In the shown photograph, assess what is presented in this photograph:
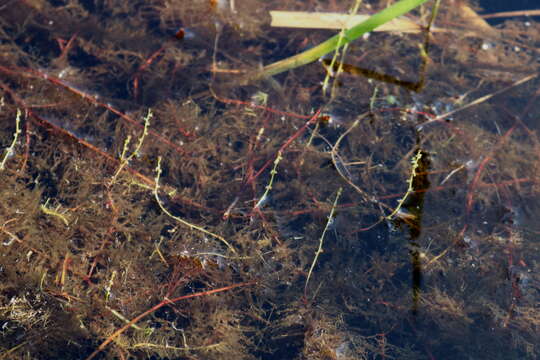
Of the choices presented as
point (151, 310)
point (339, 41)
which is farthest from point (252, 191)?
point (339, 41)

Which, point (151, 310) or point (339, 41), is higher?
point (339, 41)

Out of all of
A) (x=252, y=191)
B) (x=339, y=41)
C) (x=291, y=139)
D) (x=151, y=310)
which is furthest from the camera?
(x=291, y=139)

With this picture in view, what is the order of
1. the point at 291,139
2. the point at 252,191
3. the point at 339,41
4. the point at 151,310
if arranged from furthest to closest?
the point at 291,139
the point at 252,191
the point at 339,41
the point at 151,310

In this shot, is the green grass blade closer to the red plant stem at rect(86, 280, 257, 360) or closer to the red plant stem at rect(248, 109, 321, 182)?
the red plant stem at rect(248, 109, 321, 182)

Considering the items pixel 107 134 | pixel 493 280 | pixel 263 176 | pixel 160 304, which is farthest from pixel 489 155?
pixel 107 134

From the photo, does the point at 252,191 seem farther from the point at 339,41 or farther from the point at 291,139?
the point at 339,41

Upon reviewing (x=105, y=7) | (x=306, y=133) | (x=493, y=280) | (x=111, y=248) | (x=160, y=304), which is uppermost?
(x=105, y=7)

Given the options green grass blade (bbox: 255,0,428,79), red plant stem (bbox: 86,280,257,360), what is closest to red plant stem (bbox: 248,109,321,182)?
green grass blade (bbox: 255,0,428,79)

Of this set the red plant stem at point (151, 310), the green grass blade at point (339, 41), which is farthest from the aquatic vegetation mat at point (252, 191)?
the green grass blade at point (339, 41)

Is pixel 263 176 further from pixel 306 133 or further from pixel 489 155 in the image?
pixel 489 155

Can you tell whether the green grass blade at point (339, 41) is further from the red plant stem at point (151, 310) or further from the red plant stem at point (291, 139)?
the red plant stem at point (151, 310)
